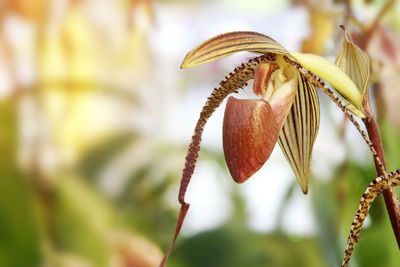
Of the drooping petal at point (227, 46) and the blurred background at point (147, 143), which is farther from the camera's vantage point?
the blurred background at point (147, 143)

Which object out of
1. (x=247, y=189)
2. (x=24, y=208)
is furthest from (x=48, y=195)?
(x=247, y=189)

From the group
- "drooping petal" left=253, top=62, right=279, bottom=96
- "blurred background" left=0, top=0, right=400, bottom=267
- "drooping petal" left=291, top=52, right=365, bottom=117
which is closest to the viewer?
"drooping petal" left=291, top=52, right=365, bottom=117

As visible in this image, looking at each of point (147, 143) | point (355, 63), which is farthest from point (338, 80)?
point (147, 143)

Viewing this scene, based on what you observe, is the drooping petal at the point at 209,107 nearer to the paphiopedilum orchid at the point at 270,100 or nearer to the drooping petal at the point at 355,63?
the paphiopedilum orchid at the point at 270,100

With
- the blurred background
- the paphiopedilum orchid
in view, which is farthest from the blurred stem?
the blurred background

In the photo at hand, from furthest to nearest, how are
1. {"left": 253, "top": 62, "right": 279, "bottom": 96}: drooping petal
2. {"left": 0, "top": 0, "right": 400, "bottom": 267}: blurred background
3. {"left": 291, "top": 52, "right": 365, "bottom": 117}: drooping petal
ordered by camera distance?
{"left": 0, "top": 0, "right": 400, "bottom": 267}: blurred background < {"left": 253, "top": 62, "right": 279, "bottom": 96}: drooping petal < {"left": 291, "top": 52, "right": 365, "bottom": 117}: drooping petal

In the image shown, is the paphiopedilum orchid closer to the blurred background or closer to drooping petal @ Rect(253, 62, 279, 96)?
drooping petal @ Rect(253, 62, 279, 96)

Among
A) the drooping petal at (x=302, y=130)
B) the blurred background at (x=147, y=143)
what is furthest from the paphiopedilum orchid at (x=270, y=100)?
the blurred background at (x=147, y=143)

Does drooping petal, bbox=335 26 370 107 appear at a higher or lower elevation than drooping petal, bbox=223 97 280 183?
higher

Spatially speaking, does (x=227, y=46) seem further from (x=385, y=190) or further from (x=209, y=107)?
(x=385, y=190)
